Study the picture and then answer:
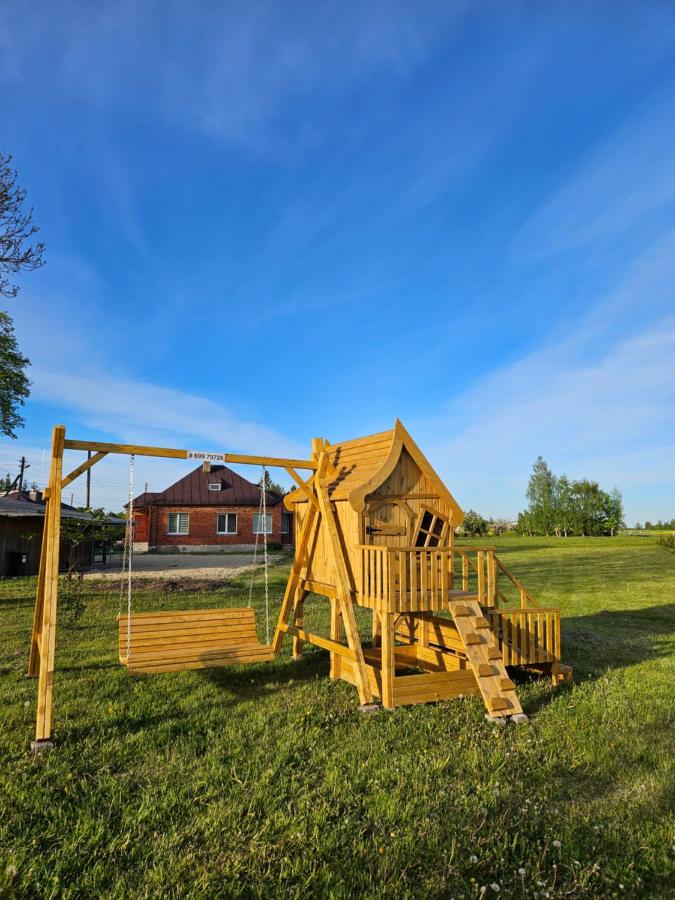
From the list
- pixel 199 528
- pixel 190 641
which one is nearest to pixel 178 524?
pixel 199 528

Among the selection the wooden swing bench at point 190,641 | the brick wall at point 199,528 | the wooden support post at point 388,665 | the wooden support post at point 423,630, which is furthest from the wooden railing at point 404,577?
the brick wall at point 199,528

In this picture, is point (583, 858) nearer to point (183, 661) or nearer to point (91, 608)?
point (183, 661)

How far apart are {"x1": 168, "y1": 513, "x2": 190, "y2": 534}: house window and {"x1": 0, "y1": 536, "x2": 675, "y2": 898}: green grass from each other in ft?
95.3

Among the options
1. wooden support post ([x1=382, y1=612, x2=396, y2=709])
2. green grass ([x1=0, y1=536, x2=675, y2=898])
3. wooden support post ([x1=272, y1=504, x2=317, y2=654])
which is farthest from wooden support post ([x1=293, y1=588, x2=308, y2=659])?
wooden support post ([x1=382, y1=612, x2=396, y2=709])

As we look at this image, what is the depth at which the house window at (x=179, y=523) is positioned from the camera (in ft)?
122

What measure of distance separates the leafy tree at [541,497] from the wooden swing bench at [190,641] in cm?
7502

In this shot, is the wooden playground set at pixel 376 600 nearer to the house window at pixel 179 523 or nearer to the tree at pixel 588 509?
the house window at pixel 179 523

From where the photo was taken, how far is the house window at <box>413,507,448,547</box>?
903cm

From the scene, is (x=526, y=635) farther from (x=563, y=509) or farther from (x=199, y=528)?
(x=563, y=509)

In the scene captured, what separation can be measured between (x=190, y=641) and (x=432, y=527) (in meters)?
4.14

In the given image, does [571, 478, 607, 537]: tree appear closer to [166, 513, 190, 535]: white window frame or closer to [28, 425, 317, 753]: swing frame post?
[166, 513, 190, 535]: white window frame

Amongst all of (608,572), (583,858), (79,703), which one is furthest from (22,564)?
(608,572)

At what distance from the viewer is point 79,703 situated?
7281 millimetres

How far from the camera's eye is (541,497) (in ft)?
275
